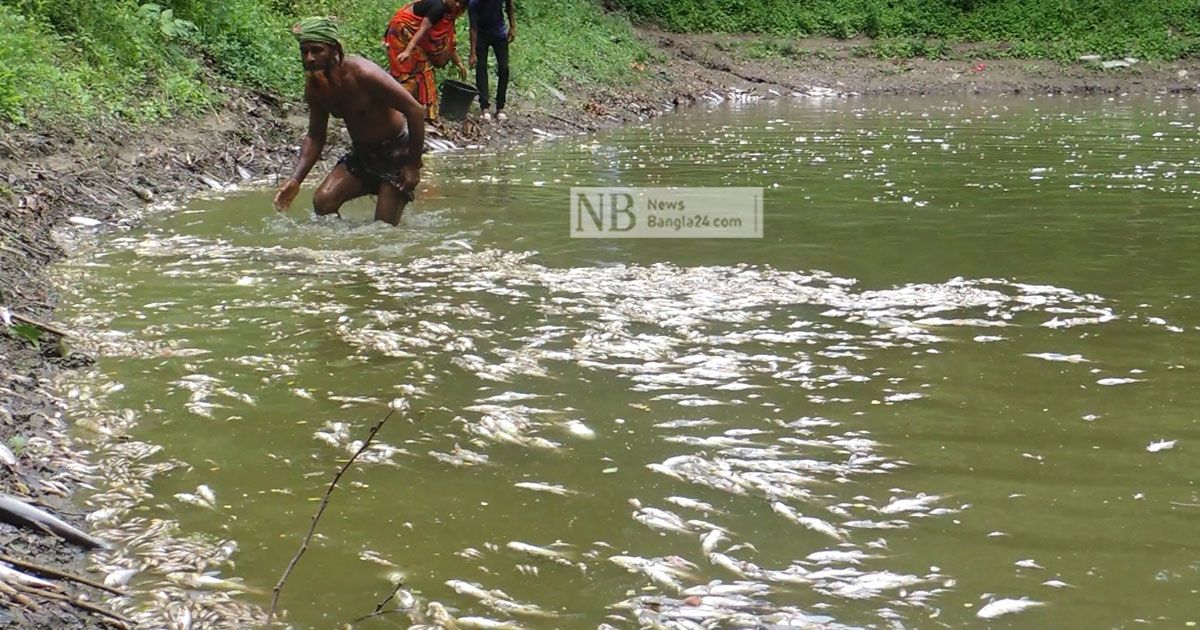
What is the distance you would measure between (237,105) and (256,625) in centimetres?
993

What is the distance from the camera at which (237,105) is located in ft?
39.2

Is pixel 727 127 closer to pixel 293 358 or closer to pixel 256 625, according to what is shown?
pixel 293 358

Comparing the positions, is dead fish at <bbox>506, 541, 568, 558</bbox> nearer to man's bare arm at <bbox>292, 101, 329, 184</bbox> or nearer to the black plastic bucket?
man's bare arm at <bbox>292, 101, 329, 184</bbox>

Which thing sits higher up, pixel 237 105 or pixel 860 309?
pixel 237 105

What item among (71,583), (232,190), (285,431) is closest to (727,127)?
(232,190)

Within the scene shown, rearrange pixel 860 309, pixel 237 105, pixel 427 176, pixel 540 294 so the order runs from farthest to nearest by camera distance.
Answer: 1. pixel 237 105
2. pixel 427 176
3. pixel 540 294
4. pixel 860 309

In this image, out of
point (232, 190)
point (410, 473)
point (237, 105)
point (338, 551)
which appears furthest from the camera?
point (237, 105)

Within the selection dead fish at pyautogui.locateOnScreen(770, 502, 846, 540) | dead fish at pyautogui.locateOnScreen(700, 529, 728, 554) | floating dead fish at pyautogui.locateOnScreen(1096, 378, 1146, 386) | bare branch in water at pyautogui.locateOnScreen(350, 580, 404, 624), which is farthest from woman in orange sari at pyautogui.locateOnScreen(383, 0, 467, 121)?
bare branch in water at pyautogui.locateOnScreen(350, 580, 404, 624)

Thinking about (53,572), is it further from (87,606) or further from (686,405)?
(686,405)

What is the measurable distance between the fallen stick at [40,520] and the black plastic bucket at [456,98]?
10559 millimetres

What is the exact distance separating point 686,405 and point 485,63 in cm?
999

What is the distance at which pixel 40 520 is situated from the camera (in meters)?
3.24

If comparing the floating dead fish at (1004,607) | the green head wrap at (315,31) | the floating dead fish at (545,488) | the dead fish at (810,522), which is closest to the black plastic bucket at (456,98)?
the green head wrap at (315,31)

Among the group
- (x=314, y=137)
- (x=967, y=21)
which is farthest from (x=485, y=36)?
(x=967, y=21)
